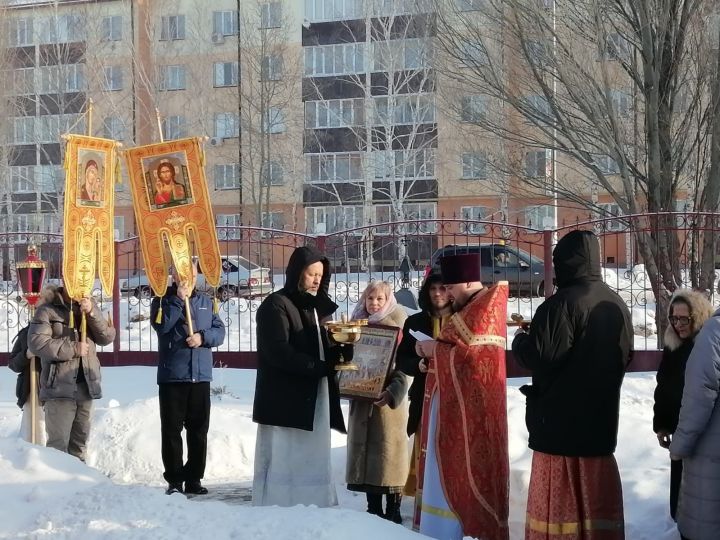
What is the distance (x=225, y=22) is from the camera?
35844 millimetres

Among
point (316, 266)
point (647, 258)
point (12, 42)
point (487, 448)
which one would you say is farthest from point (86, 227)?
point (12, 42)

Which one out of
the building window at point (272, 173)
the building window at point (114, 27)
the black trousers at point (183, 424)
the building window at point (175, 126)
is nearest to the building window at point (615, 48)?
the black trousers at point (183, 424)

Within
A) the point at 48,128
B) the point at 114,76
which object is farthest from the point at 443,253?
the point at 114,76

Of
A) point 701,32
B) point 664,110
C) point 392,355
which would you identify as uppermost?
point 701,32

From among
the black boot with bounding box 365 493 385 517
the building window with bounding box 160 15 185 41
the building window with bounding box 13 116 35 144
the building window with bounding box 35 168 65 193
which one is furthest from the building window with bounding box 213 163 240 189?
the black boot with bounding box 365 493 385 517

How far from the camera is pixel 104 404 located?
949 cm

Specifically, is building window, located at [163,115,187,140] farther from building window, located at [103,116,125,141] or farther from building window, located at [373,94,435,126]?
building window, located at [373,94,435,126]

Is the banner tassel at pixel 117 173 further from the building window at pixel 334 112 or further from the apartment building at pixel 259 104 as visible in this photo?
the building window at pixel 334 112

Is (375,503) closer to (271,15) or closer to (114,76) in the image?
(271,15)

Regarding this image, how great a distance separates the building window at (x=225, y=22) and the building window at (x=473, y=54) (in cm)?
2425

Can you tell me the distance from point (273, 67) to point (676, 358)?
29.3 meters

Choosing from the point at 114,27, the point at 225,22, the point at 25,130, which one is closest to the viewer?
the point at 25,130

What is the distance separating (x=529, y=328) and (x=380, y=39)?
28.2 meters

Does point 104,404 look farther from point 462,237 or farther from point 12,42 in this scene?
point 12,42
